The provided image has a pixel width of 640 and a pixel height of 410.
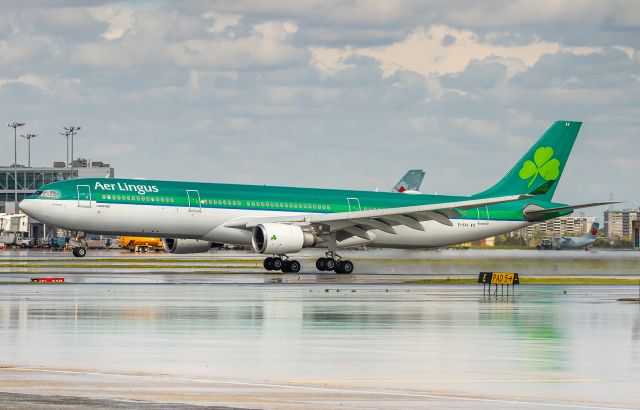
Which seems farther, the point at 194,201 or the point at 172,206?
the point at 194,201

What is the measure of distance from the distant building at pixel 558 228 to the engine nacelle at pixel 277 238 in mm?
20866

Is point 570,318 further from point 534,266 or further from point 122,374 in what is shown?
point 534,266

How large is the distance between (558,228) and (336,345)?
432 feet

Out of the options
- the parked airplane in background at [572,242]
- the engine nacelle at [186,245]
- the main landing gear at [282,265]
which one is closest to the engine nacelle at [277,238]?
the main landing gear at [282,265]

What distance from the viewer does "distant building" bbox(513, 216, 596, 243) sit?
3450 inches

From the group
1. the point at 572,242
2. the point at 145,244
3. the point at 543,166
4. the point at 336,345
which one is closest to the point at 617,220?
the point at 572,242

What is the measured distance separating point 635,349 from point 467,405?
8.64 m

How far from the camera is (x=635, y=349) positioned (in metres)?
23.0

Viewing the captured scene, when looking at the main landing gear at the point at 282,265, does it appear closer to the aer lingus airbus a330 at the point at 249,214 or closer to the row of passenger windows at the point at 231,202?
the aer lingus airbus a330 at the point at 249,214

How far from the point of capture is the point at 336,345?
23188 mm

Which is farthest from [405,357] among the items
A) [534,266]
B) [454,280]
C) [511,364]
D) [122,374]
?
[534,266]

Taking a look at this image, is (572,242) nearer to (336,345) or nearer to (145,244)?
(145,244)

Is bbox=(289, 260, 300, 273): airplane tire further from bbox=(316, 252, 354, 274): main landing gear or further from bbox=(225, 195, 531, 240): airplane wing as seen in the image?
bbox=(225, 195, 531, 240): airplane wing

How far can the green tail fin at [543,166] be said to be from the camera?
232 ft
